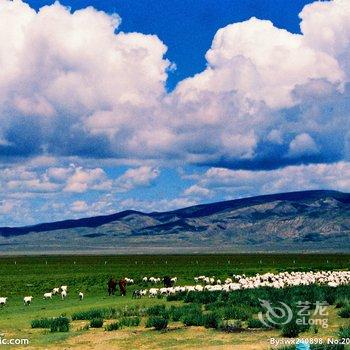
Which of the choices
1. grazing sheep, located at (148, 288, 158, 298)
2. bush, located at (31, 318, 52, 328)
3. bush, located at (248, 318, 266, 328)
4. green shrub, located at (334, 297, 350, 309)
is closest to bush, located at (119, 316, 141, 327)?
bush, located at (31, 318, 52, 328)

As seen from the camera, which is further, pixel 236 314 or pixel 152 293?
pixel 152 293

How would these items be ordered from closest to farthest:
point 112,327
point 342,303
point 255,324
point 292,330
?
point 292,330, point 255,324, point 112,327, point 342,303

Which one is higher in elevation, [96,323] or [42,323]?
[42,323]

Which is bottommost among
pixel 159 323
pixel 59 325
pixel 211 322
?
pixel 211 322

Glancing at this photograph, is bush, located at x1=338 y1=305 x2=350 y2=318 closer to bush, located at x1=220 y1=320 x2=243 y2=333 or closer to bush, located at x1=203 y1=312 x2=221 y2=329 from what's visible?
bush, located at x1=220 y1=320 x2=243 y2=333

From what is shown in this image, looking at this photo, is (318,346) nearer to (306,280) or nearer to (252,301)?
(252,301)

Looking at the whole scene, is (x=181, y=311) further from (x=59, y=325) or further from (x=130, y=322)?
(x=59, y=325)

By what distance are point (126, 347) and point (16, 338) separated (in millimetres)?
4823

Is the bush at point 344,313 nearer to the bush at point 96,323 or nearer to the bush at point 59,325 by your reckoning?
the bush at point 96,323

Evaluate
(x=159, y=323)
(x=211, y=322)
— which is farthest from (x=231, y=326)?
(x=159, y=323)

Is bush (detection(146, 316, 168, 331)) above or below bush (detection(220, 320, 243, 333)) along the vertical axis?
above

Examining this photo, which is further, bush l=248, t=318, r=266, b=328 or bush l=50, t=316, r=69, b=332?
bush l=50, t=316, r=69, b=332

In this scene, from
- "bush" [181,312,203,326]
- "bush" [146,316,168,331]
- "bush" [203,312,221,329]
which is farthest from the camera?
"bush" [181,312,203,326]

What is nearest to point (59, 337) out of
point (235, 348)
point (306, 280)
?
point (235, 348)
